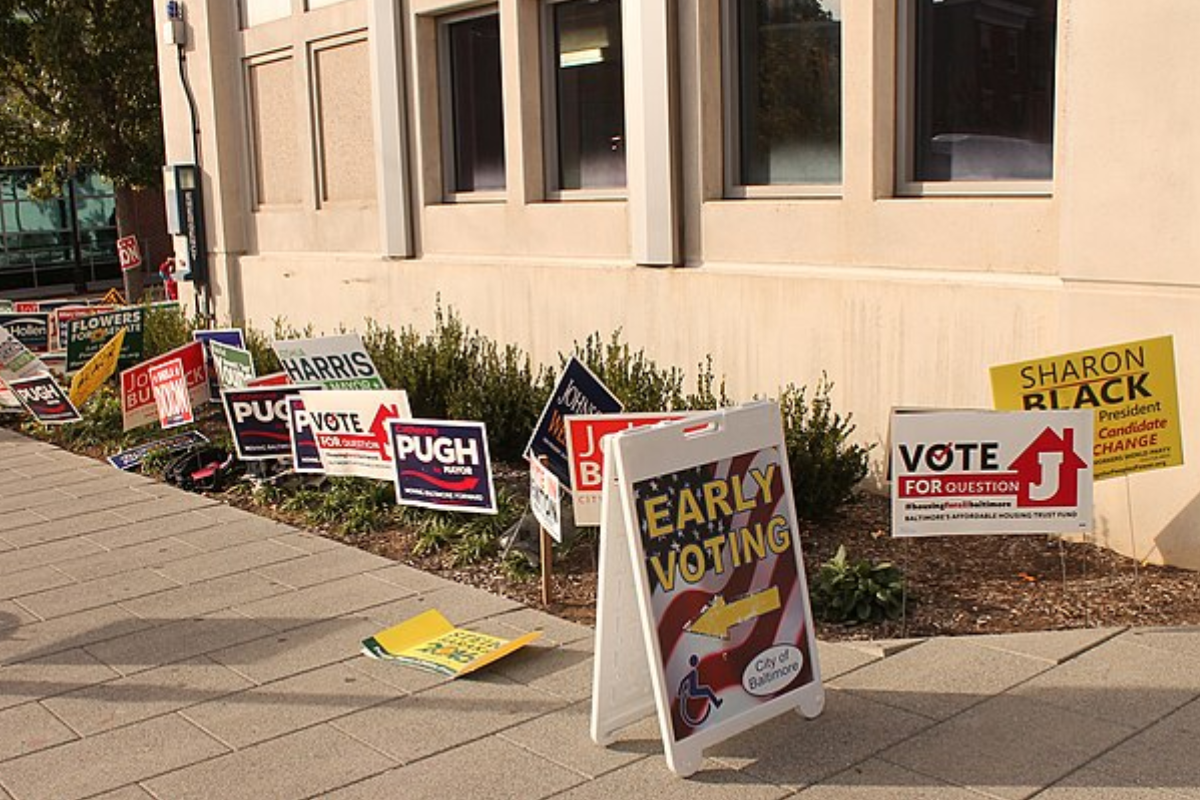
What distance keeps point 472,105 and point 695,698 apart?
336 inches

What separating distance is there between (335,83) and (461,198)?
2.44 meters

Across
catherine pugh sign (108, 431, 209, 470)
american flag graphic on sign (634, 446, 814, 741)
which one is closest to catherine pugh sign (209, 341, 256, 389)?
catherine pugh sign (108, 431, 209, 470)

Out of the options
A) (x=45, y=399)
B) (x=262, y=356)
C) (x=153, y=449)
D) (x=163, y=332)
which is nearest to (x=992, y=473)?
(x=153, y=449)

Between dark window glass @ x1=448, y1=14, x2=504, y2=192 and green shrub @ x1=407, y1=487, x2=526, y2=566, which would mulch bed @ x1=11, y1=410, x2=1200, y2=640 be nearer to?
green shrub @ x1=407, y1=487, x2=526, y2=566

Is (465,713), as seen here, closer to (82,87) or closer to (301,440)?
(301,440)

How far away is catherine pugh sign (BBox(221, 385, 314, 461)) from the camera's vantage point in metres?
8.98

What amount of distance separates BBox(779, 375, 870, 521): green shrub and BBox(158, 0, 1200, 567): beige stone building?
2.15ft

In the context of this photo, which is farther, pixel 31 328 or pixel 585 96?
pixel 31 328

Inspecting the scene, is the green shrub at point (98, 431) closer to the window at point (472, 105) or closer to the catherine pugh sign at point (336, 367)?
the catherine pugh sign at point (336, 367)

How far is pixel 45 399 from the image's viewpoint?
39.1 ft

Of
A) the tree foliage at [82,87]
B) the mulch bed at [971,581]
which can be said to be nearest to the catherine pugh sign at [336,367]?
the mulch bed at [971,581]

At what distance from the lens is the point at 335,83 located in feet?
44.4

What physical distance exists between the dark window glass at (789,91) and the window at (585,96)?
136cm

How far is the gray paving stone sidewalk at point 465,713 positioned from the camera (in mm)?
4469
